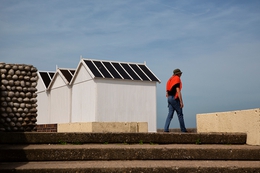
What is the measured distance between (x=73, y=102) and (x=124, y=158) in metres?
19.8

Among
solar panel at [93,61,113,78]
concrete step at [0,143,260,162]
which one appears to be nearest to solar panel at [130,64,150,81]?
solar panel at [93,61,113,78]

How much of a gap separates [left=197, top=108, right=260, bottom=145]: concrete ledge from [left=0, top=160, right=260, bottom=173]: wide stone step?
1.53 m

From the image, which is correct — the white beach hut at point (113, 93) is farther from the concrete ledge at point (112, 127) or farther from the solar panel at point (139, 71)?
the concrete ledge at point (112, 127)

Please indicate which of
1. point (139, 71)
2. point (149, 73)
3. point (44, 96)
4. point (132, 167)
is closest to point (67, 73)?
point (44, 96)

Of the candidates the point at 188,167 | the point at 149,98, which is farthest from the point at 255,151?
the point at 149,98

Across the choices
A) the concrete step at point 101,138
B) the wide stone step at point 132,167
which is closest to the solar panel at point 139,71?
the concrete step at point 101,138

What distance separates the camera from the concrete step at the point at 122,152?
8.60m

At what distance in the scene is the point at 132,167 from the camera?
788cm

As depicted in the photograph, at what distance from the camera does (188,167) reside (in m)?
8.02

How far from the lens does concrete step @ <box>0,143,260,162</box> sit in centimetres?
860

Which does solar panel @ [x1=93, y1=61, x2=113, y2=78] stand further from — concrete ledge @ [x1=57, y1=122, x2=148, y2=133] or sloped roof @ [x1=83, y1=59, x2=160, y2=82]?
concrete ledge @ [x1=57, y1=122, x2=148, y2=133]

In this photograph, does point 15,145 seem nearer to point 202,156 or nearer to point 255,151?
point 202,156

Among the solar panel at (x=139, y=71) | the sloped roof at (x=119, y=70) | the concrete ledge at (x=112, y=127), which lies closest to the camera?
the concrete ledge at (x=112, y=127)

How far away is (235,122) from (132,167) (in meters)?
4.07
